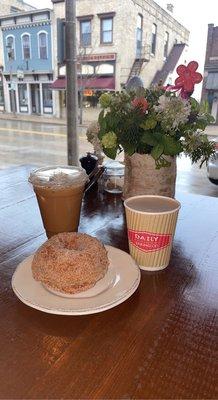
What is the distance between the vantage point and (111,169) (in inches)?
50.5

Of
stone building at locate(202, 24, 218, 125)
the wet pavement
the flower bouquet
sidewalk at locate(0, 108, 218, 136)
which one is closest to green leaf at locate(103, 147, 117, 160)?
the flower bouquet

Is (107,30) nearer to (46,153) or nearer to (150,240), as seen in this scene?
(46,153)

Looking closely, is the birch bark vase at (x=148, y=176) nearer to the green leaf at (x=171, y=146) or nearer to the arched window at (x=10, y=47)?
the green leaf at (x=171, y=146)

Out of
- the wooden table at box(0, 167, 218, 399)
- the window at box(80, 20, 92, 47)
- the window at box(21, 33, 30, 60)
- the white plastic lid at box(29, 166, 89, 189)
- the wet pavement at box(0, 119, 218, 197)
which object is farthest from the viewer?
the window at box(21, 33, 30, 60)

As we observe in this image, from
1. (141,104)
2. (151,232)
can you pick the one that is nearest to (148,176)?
(141,104)

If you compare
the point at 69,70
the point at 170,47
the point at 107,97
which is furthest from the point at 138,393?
the point at 170,47

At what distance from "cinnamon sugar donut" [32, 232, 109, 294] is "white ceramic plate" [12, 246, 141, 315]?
0.06 ft

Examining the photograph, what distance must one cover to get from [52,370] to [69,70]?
2466 mm

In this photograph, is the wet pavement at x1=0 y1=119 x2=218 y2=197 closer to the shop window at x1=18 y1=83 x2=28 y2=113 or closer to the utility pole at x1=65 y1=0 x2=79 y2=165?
the utility pole at x1=65 y1=0 x2=79 y2=165

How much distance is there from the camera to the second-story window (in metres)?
13.4

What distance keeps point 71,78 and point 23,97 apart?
12660 millimetres

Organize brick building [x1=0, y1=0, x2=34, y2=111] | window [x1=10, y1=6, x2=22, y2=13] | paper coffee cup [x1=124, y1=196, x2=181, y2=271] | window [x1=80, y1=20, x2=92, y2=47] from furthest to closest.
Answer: window [x1=10, y1=6, x2=22, y2=13]
brick building [x1=0, y1=0, x2=34, y2=111]
window [x1=80, y1=20, x2=92, y2=47]
paper coffee cup [x1=124, y1=196, x2=181, y2=271]

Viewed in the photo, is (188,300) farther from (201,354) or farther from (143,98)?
(143,98)

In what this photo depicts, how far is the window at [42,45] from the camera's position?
12484mm
